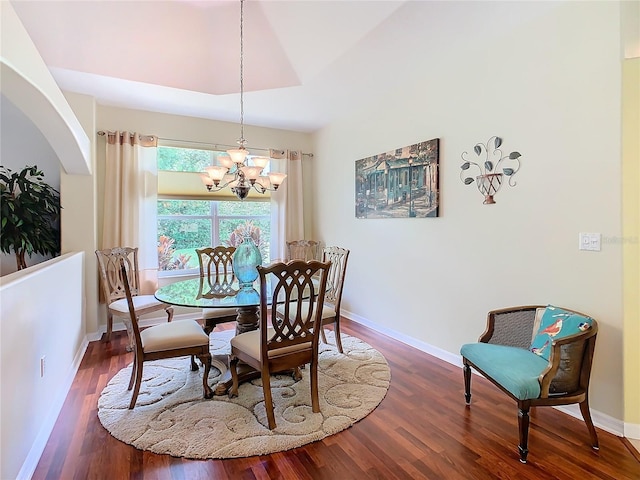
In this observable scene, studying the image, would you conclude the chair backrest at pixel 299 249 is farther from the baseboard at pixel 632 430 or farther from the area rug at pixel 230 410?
the baseboard at pixel 632 430

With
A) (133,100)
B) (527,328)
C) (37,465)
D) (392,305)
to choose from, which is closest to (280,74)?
(133,100)

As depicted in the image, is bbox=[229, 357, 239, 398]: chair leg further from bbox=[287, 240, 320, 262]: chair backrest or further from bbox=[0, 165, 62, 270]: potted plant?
bbox=[287, 240, 320, 262]: chair backrest

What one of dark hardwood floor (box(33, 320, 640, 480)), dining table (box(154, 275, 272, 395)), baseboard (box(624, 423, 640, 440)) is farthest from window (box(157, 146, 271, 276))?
baseboard (box(624, 423, 640, 440))

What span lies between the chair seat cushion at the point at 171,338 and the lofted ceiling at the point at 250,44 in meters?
2.51

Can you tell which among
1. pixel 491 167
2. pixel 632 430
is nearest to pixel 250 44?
pixel 491 167

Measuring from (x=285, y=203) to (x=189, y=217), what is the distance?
1.37 m

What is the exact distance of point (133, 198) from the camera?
423 centimetres

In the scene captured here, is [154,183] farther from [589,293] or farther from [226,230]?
[589,293]

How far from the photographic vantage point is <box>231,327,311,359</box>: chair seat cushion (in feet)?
7.46

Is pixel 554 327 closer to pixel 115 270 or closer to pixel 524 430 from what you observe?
pixel 524 430

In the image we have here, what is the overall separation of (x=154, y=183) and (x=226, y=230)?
3.66ft

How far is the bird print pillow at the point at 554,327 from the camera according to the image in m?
2.09

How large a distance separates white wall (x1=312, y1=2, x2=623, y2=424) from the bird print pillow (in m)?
0.18

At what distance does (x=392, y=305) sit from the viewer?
3.98 m
